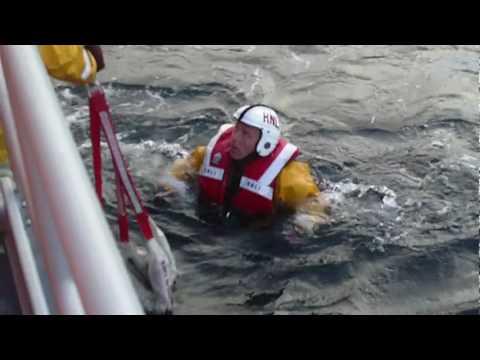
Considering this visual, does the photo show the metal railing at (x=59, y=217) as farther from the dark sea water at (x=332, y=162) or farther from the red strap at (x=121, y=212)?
the dark sea water at (x=332, y=162)

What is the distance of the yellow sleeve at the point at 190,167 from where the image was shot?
554 centimetres

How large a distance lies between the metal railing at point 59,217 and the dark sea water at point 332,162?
6.35 feet

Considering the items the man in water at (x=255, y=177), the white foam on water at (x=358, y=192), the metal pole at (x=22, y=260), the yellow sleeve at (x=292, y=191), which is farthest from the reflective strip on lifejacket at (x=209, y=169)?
the metal pole at (x=22, y=260)

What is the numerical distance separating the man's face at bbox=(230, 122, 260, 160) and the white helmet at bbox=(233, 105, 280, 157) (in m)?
0.03

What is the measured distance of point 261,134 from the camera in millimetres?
5109

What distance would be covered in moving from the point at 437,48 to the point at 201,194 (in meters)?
4.51

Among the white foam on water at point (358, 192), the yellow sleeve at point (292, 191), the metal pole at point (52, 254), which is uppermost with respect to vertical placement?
the metal pole at point (52, 254)

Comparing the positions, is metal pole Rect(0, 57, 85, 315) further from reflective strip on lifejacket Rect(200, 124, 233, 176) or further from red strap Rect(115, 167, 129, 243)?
reflective strip on lifejacket Rect(200, 124, 233, 176)

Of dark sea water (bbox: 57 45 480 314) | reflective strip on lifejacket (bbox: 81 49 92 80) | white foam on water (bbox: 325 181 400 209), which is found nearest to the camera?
reflective strip on lifejacket (bbox: 81 49 92 80)

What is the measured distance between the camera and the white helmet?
507 cm

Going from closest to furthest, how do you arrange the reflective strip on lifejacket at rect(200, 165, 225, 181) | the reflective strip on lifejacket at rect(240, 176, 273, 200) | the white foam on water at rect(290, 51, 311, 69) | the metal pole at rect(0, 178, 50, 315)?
the metal pole at rect(0, 178, 50, 315) → the reflective strip on lifejacket at rect(240, 176, 273, 200) → the reflective strip on lifejacket at rect(200, 165, 225, 181) → the white foam on water at rect(290, 51, 311, 69)

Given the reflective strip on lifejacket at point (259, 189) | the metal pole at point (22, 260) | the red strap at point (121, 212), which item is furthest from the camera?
the reflective strip on lifejacket at point (259, 189)

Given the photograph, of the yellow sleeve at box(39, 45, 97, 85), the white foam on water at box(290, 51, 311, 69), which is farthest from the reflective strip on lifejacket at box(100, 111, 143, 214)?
the white foam on water at box(290, 51, 311, 69)
